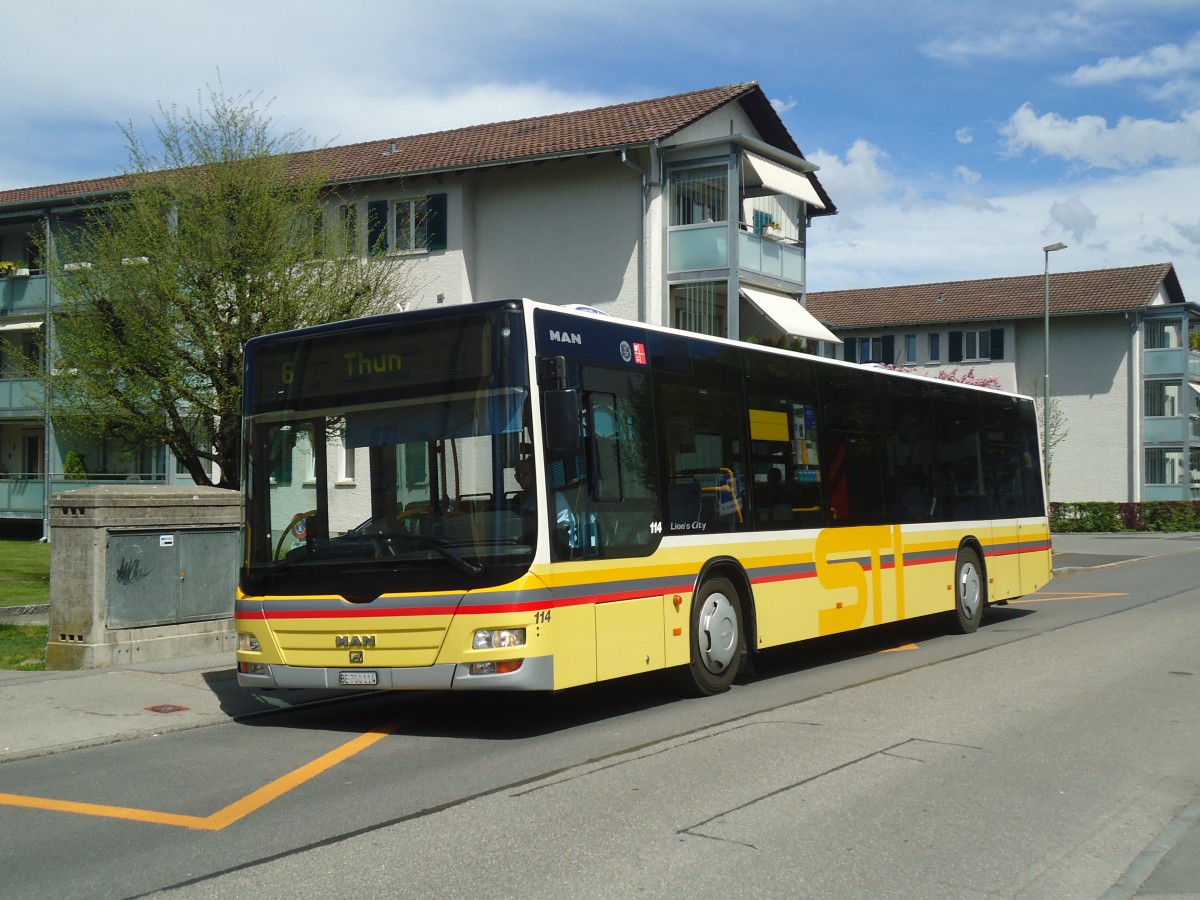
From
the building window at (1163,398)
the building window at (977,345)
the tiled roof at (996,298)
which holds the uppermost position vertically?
the tiled roof at (996,298)

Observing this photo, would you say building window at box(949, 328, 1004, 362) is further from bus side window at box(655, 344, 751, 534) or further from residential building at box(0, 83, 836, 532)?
bus side window at box(655, 344, 751, 534)

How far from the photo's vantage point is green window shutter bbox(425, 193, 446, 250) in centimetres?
3184

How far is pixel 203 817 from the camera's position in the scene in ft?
22.4

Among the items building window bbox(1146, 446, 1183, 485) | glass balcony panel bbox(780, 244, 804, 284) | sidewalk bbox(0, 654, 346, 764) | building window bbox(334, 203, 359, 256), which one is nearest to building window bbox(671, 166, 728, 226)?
glass balcony panel bbox(780, 244, 804, 284)

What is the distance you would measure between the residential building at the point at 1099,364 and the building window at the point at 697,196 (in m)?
30.1

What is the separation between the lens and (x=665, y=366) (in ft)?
34.8

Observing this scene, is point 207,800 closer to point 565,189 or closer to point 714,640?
point 714,640

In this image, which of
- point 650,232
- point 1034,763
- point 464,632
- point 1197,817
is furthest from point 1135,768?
point 650,232

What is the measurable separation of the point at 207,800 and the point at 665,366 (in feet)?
16.6

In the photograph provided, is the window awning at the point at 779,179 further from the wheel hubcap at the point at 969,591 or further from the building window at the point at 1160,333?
the building window at the point at 1160,333

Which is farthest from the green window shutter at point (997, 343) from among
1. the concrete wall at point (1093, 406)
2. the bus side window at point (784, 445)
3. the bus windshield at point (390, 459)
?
the bus windshield at point (390, 459)

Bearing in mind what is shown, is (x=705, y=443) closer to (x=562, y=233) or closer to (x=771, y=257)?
(x=771, y=257)

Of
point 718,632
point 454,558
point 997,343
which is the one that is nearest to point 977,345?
point 997,343

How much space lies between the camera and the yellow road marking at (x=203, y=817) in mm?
6730
